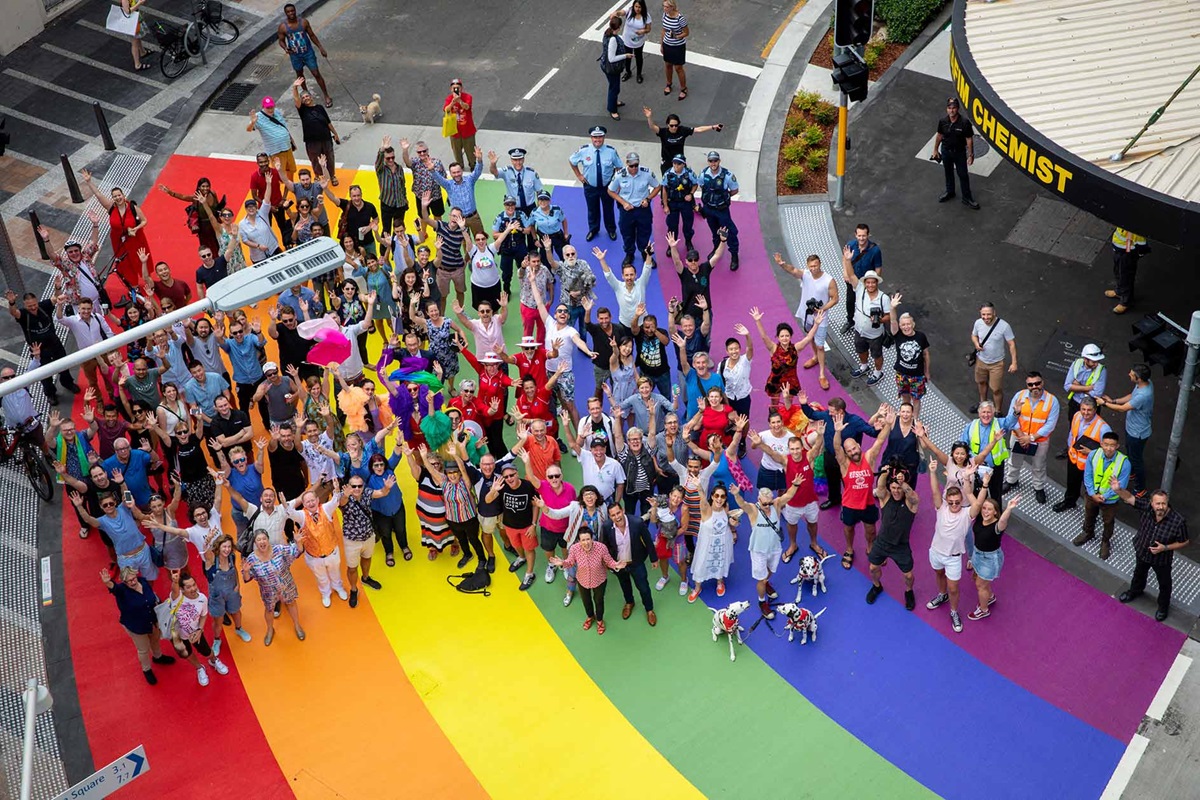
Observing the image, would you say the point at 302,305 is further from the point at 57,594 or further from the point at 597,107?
the point at 597,107

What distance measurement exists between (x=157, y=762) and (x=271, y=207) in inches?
344

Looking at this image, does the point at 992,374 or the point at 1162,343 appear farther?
the point at 992,374

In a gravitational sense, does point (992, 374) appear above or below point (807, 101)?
below

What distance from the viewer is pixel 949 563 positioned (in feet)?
48.3

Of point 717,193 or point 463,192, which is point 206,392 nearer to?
point 463,192

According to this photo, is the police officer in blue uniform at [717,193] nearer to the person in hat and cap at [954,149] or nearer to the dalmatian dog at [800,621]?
the person in hat and cap at [954,149]

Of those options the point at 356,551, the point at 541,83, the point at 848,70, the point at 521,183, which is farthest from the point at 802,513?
the point at 541,83

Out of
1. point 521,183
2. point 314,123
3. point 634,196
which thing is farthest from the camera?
point 314,123

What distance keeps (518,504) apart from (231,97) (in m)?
12.9

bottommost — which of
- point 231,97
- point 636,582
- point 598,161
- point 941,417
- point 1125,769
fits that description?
point 1125,769

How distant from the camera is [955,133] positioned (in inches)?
792

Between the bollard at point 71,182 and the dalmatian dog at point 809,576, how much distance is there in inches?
531

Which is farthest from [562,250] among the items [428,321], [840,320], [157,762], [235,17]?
[235,17]

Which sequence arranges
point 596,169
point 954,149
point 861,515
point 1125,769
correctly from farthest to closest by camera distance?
point 954,149 < point 596,169 < point 861,515 < point 1125,769
